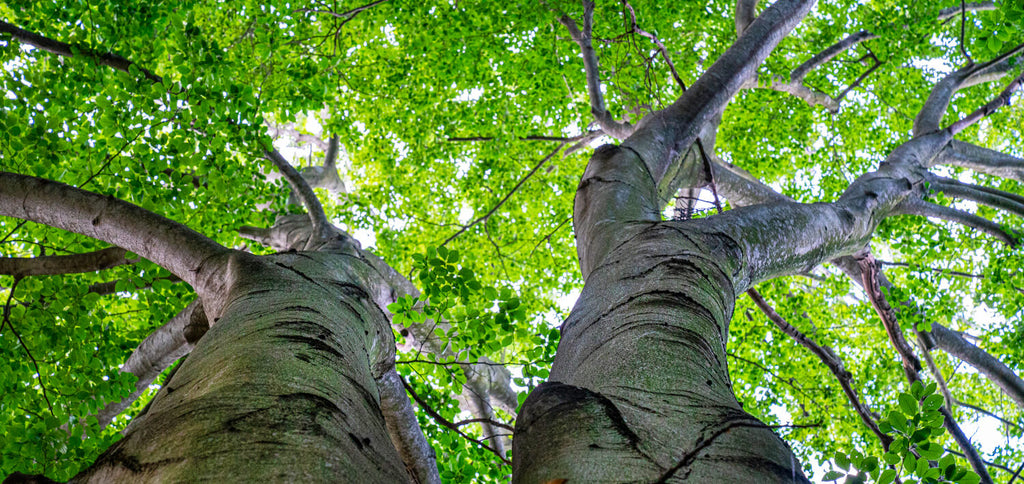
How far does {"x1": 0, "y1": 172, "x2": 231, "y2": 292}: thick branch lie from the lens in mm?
2516

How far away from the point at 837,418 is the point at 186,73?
8.25m

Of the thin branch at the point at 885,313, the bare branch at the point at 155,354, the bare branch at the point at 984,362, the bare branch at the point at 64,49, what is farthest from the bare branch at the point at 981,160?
the bare branch at the point at 64,49

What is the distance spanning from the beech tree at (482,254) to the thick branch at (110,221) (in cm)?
1

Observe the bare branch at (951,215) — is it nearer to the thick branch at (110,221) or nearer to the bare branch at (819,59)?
the bare branch at (819,59)

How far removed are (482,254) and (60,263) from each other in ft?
20.0

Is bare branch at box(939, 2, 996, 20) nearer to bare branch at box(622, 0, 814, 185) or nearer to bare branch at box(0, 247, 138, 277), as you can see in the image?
bare branch at box(622, 0, 814, 185)

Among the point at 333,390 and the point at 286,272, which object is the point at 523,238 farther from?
the point at 333,390

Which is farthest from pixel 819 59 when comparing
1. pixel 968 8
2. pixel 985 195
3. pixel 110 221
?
pixel 110 221

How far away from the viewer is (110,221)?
2.56 m

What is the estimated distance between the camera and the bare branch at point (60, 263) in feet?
9.17

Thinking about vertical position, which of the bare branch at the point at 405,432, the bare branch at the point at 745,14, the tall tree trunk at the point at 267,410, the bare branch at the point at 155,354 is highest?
the bare branch at the point at 745,14

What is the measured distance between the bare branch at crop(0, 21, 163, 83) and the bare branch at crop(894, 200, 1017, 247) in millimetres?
5306

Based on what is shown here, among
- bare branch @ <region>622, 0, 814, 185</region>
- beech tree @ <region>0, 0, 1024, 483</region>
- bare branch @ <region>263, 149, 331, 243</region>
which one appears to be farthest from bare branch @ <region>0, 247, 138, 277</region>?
bare branch @ <region>622, 0, 814, 185</region>

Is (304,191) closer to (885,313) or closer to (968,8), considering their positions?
(885,313)
